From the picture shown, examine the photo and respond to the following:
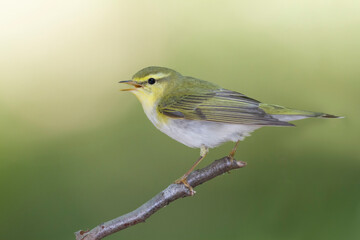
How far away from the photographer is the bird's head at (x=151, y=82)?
78.8 inches

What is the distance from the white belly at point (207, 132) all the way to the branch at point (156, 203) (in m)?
0.21

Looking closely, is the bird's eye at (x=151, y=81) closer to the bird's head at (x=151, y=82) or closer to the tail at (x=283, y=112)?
the bird's head at (x=151, y=82)

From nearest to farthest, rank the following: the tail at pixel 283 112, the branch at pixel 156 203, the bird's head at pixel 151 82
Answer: the branch at pixel 156 203
the tail at pixel 283 112
the bird's head at pixel 151 82

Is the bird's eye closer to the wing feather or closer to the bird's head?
the bird's head

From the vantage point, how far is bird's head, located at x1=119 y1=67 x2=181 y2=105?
2002 mm

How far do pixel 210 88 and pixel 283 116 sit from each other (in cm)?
44

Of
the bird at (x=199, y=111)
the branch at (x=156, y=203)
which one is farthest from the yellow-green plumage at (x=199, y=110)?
the branch at (x=156, y=203)

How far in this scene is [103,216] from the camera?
8.43ft

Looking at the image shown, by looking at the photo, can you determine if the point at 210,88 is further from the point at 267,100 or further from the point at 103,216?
the point at 103,216

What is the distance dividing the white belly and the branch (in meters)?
0.21

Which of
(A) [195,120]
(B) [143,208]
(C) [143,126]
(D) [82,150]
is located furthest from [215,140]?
(D) [82,150]

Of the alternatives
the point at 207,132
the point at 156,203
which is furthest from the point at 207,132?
the point at 156,203

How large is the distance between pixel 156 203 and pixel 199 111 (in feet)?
1.85

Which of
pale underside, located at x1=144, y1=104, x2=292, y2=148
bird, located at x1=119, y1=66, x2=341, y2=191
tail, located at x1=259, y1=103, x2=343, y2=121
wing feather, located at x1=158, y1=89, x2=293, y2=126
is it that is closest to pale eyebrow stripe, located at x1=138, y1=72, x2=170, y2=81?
bird, located at x1=119, y1=66, x2=341, y2=191
